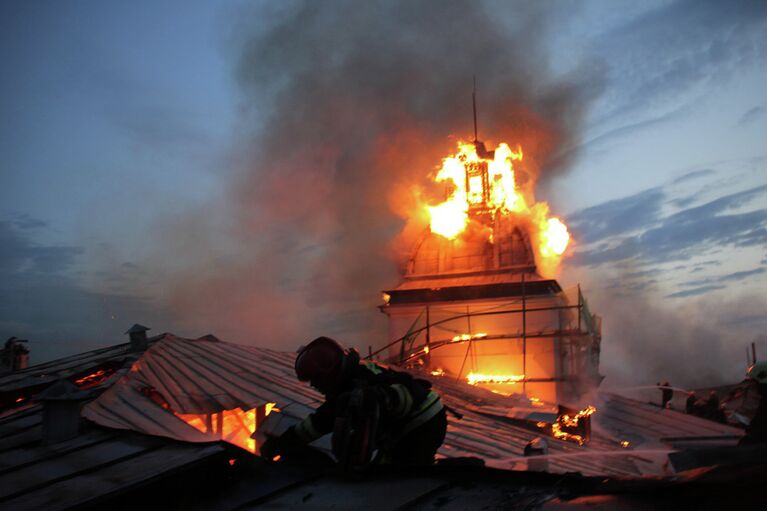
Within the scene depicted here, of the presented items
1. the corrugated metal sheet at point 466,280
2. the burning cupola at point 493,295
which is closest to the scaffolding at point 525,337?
the burning cupola at point 493,295

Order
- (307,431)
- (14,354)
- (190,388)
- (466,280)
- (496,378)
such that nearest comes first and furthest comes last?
(307,431)
(190,388)
(14,354)
(496,378)
(466,280)

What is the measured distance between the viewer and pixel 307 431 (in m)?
3.99

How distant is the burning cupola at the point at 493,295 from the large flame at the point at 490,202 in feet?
0.16

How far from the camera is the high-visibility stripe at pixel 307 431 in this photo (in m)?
3.99

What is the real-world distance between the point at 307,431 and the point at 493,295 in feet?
65.0

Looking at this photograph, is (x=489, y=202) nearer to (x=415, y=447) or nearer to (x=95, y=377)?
(x=95, y=377)

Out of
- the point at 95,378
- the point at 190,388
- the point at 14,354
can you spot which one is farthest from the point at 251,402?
the point at 14,354

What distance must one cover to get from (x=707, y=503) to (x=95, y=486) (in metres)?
3.44

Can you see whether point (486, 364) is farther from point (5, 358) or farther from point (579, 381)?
point (5, 358)

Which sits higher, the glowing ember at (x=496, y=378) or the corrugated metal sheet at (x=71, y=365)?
the corrugated metal sheet at (x=71, y=365)

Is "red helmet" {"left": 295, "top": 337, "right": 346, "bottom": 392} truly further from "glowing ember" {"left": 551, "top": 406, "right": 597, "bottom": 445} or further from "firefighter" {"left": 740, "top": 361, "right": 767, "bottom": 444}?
"glowing ember" {"left": 551, "top": 406, "right": 597, "bottom": 445}

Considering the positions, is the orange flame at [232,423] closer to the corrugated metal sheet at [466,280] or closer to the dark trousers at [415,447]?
the dark trousers at [415,447]

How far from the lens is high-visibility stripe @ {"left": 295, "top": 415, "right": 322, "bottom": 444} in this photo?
157 inches

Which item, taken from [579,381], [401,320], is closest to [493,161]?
[401,320]
